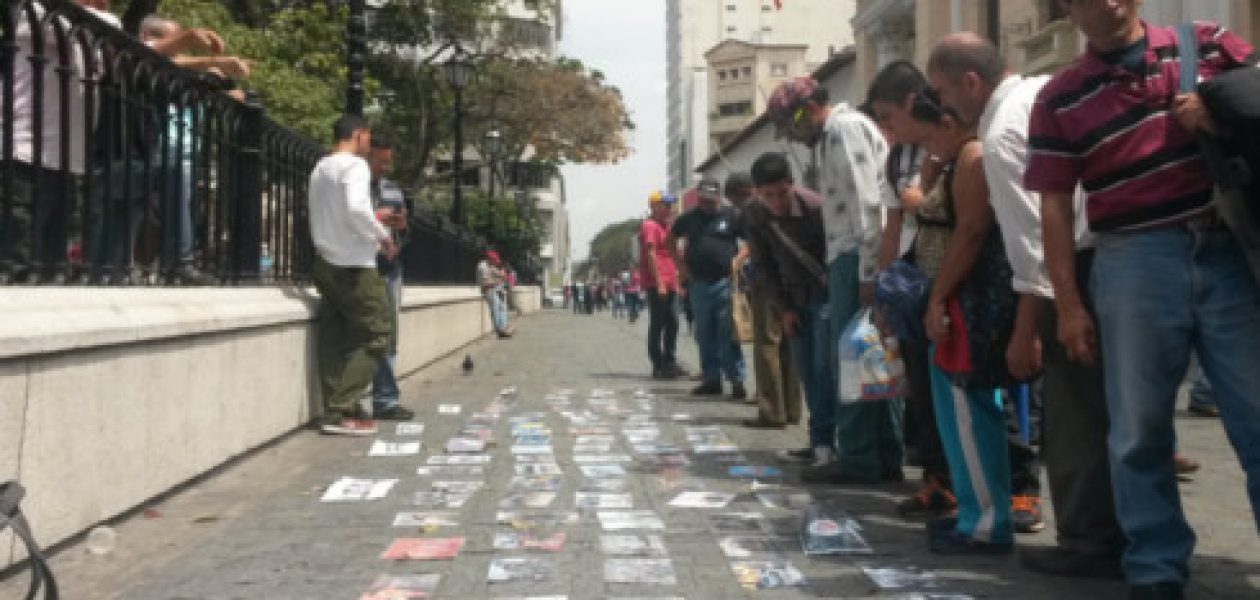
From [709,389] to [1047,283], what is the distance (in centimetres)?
703

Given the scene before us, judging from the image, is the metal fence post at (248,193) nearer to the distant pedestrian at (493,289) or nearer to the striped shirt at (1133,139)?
the striped shirt at (1133,139)

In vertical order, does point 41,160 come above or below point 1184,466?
above

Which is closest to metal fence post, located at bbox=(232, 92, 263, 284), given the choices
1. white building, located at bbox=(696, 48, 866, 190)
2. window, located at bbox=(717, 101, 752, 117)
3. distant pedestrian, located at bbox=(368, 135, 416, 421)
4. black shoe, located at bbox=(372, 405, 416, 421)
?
distant pedestrian, located at bbox=(368, 135, 416, 421)

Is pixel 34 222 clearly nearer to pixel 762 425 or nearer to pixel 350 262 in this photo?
pixel 350 262

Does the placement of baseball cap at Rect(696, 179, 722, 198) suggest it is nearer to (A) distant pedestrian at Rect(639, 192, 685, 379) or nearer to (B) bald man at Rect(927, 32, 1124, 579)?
(A) distant pedestrian at Rect(639, 192, 685, 379)

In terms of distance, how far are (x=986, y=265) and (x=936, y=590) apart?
122 cm

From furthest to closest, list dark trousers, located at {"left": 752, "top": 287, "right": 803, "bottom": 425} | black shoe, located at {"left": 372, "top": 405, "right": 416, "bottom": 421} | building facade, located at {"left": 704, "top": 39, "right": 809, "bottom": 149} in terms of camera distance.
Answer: building facade, located at {"left": 704, "top": 39, "right": 809, "bottom": 149} < black shoe, located at {"left": 372, "top": 405, "right": 416, "bottom": 421} < dark trousers, located at {"left": 752, "top": 287, "right": 803, "bottom": 425}

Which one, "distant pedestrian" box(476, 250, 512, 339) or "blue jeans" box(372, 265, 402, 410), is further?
"distant pedestrian" box(476, 250, 512, 339)

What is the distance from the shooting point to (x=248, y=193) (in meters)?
7.95

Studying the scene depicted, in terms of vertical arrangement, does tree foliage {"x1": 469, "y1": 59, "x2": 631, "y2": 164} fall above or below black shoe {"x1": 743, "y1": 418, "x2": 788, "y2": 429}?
above

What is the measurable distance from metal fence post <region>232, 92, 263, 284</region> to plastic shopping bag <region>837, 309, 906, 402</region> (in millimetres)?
4024

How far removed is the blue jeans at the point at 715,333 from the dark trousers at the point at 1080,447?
654cm

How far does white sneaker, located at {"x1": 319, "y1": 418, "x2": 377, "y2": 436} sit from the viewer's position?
26.0 ft

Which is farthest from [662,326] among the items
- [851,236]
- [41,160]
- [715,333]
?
[41,160]
